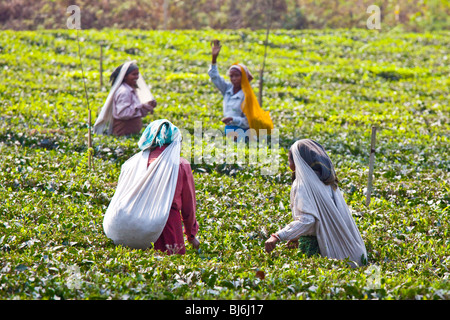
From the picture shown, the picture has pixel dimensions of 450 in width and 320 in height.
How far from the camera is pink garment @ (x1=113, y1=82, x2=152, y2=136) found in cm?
985

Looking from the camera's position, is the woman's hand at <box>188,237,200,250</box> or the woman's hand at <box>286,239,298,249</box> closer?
the woman's hand at <box>188,237,200,250</box>

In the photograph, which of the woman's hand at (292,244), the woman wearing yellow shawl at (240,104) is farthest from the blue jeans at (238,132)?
the woman's hand at (292,244)

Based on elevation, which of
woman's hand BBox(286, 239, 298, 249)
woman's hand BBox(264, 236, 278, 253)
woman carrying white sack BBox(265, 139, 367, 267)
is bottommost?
woman's hand BBox(286, 239, 298, 249)

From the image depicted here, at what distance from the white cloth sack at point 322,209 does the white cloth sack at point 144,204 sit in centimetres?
115

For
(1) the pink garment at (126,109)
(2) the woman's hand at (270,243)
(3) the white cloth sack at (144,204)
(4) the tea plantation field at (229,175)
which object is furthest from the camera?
(1) the pink garment at (126,109)

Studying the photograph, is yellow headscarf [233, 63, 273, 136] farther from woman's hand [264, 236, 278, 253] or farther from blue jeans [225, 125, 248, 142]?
woman's hand [264, 236, 278, 253]

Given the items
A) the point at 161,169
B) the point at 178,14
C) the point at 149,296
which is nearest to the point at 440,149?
the point at 161,169

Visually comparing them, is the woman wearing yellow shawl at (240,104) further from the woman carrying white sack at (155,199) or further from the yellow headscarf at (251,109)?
the woman carrying white sack at (155,199)

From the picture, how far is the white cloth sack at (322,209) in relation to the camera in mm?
5258

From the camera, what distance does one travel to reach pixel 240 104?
10.4 meters

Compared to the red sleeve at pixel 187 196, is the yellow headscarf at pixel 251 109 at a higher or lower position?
higher

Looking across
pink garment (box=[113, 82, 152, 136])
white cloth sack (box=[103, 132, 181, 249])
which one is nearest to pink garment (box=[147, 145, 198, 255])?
white cloth sack (box=[103, 132, 181, 249])

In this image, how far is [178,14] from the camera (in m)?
30.5

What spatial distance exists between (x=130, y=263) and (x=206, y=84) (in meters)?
12.0
